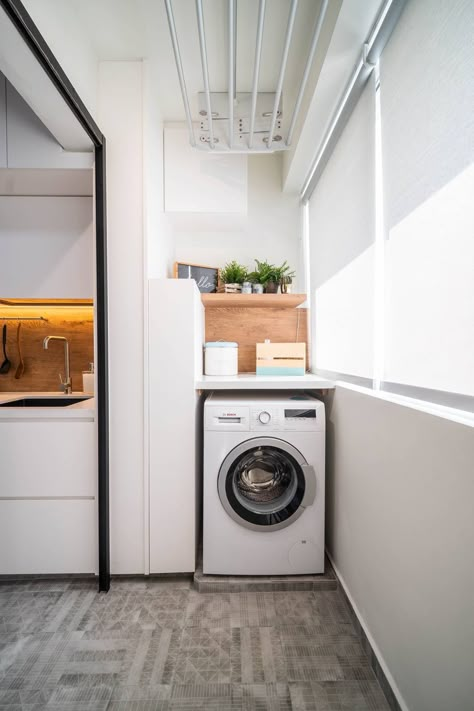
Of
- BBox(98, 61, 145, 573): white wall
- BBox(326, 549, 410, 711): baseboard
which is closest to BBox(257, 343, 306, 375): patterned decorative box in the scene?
BBox(98, 61, 145, 573): white wall

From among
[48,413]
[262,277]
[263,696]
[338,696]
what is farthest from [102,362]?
[338,696]

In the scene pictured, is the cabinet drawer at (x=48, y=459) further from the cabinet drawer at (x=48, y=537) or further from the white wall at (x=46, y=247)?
the white wall at (x=46, y=247)

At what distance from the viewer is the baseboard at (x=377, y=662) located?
103 cm

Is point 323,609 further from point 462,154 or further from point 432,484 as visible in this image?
point 462,154

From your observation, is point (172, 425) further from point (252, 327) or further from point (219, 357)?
point (252, 327)

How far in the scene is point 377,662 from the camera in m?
1.15

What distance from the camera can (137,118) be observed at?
1629mm

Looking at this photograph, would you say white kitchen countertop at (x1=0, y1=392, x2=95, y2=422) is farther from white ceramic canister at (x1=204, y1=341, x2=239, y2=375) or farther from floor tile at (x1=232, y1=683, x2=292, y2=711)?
floor tile at (x1=232, y1=683, x2=292, y2=711)

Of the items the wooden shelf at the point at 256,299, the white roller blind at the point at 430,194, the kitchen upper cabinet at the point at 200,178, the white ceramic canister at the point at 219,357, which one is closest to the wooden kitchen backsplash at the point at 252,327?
the wooden shelf at the point at 256,299

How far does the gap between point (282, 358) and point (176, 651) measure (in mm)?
1522

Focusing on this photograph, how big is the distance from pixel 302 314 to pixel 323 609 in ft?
6.01

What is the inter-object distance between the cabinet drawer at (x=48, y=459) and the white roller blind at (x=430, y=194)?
57.3 inches

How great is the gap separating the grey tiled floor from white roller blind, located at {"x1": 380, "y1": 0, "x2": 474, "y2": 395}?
42.9 inches

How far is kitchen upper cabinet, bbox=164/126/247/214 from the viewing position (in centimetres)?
212
